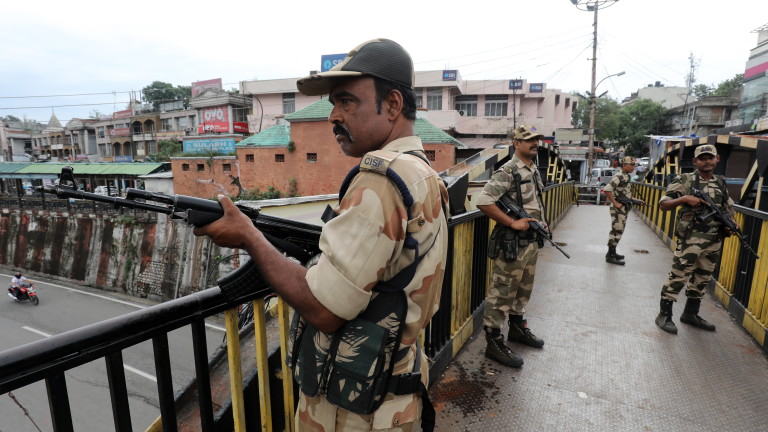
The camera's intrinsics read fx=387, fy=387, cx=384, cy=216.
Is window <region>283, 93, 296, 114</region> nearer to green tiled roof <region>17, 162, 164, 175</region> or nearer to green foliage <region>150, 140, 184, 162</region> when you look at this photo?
green foliage <region>150, 140, 184, 162</region>

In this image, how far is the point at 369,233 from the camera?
1.04 meters

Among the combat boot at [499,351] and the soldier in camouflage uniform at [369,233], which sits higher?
the soldier in camouflage uniform at [369,233]

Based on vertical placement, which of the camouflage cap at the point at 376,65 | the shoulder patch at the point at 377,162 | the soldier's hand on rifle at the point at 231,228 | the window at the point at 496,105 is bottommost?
the soldier's hand on rifle at the point at 231,228

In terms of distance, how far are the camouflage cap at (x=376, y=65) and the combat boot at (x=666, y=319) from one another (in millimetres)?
3937

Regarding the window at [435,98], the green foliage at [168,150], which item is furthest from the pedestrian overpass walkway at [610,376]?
the green foliage at [168,150]

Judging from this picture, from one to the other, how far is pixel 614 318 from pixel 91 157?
62.5 metres

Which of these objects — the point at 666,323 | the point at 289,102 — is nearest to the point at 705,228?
the point at 666,323

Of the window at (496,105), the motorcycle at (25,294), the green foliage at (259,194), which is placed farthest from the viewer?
the window at (496,105)

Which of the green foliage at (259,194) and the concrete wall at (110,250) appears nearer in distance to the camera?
the concrete wall at (110,250)

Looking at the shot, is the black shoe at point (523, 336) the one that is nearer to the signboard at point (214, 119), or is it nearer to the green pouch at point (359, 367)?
the green pouch at point (359, 367)

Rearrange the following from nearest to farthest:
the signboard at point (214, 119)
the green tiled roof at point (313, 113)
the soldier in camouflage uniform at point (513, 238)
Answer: the soldier in camouflage uniform at point (513, 238)
the green tiled roof at point (313, 113)
the signboard at point (214, 119)

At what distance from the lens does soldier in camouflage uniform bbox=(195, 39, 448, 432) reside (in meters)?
1.04

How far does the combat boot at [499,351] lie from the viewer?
305 cm

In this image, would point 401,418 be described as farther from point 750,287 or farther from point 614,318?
point 750,287
